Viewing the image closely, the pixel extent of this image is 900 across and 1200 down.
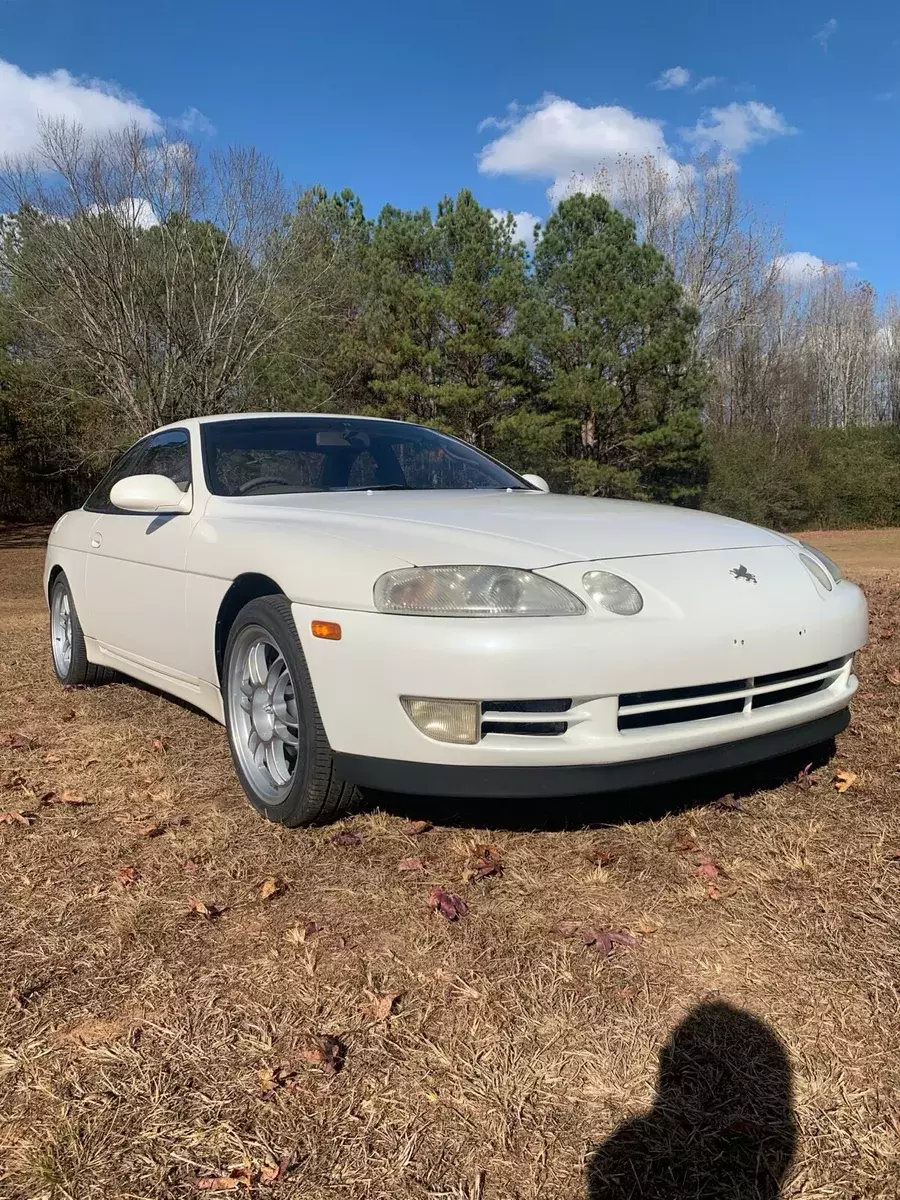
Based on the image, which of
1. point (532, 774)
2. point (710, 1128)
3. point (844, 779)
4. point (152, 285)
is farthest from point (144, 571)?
point (152, 285)

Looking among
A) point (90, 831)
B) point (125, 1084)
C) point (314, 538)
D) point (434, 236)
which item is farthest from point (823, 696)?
point (434, 236)

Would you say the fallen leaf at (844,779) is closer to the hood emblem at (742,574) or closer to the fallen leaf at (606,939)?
the hood emblem at (742,574)

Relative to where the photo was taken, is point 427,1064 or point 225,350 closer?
point 427,1064

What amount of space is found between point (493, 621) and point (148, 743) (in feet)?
7.63

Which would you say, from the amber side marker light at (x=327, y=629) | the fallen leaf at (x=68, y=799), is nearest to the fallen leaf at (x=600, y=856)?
the amber side marker light at (x=327, y=629)

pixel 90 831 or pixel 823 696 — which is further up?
pixel 823 696

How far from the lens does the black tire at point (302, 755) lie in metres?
2.86

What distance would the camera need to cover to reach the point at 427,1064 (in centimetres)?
186

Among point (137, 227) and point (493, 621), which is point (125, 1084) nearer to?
point (493, 621)

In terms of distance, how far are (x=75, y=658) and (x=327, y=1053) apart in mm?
3739

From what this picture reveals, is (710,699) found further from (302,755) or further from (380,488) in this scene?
(380,488)

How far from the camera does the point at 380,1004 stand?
6.80 feet

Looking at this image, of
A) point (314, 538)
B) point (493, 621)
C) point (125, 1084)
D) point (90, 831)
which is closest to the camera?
point (125, 1084)

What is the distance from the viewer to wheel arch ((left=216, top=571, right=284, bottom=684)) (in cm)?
318
